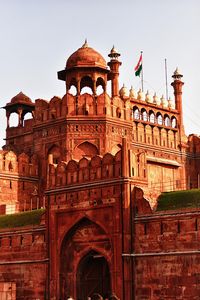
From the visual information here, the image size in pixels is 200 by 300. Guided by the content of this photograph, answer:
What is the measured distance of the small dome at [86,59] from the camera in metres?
34.4

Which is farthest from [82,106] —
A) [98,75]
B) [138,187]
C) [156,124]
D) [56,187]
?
[138,187]

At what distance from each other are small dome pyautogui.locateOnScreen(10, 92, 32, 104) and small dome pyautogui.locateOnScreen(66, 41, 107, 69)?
4.73 m

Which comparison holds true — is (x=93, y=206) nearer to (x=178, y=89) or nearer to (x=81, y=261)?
(x=81, y=261)

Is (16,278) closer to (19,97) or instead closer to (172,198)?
(172,198)

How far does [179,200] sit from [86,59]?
48.9 feet

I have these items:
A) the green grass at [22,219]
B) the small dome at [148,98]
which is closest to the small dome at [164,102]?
the small dome at [148,98]

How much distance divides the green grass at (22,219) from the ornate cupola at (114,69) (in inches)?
468

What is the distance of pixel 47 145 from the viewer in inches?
1335

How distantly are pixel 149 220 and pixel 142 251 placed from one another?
1.09 meters

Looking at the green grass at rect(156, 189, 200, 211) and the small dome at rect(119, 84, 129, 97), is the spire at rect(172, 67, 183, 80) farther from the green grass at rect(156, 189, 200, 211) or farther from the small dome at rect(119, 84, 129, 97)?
the green grass at rect(156, 189, 200, 211)

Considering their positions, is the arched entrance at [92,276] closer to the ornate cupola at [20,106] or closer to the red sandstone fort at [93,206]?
the red sandstone fort at [93,206]

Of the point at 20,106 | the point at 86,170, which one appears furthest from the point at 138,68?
the point at 86,170

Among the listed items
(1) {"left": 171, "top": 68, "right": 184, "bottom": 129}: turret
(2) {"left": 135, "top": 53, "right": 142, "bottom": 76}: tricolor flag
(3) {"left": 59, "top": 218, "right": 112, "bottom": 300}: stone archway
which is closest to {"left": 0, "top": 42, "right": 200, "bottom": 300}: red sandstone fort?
(3) {"left": 59, "top": 218, "right": 112, "bottom": 300}: stone archway

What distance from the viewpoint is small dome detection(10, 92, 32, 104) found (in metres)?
38.2
